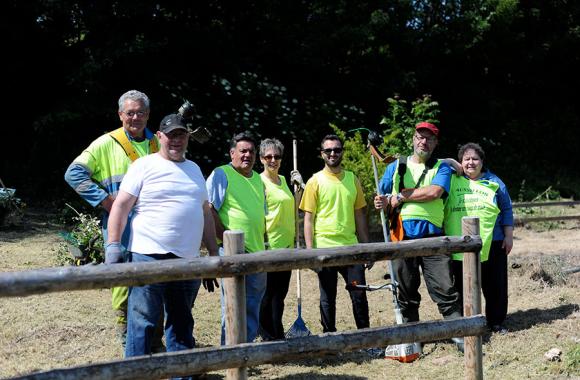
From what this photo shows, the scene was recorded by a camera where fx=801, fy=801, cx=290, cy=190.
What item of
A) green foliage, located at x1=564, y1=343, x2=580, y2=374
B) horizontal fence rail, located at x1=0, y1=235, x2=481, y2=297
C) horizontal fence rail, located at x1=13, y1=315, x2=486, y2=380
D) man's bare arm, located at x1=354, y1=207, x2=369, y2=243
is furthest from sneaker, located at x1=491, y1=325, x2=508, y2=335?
horizontal fence rail, located at x1=0, y1=235, x2=481, y2=297

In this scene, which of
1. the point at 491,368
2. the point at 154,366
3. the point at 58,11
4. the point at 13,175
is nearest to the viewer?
the point at 154,366

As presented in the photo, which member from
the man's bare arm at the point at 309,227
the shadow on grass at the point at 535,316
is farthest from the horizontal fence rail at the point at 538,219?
the man's bare arm at the point at 309,227

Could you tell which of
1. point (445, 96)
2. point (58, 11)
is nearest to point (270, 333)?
point (58, 11)

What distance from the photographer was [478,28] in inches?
731

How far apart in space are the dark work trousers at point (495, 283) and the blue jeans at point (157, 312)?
305 cm

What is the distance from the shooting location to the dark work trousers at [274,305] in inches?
262

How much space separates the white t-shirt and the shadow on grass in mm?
3646

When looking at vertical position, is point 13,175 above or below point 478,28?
below

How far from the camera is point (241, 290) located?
459 centimetres

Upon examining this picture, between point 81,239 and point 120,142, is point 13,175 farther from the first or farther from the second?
point 120,142

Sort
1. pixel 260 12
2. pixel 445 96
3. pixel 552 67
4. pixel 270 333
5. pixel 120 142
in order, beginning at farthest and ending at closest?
pixel 552 67
pixel 445 96
pixel 260 12
pixel 270 333
pixel 120 142

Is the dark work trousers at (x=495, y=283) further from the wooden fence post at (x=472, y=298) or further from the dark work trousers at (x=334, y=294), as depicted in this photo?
the wooden fence post at (x=472, y=298)

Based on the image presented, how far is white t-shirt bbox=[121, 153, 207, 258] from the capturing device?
16.1 ft

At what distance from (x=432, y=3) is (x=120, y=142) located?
14825 mm
